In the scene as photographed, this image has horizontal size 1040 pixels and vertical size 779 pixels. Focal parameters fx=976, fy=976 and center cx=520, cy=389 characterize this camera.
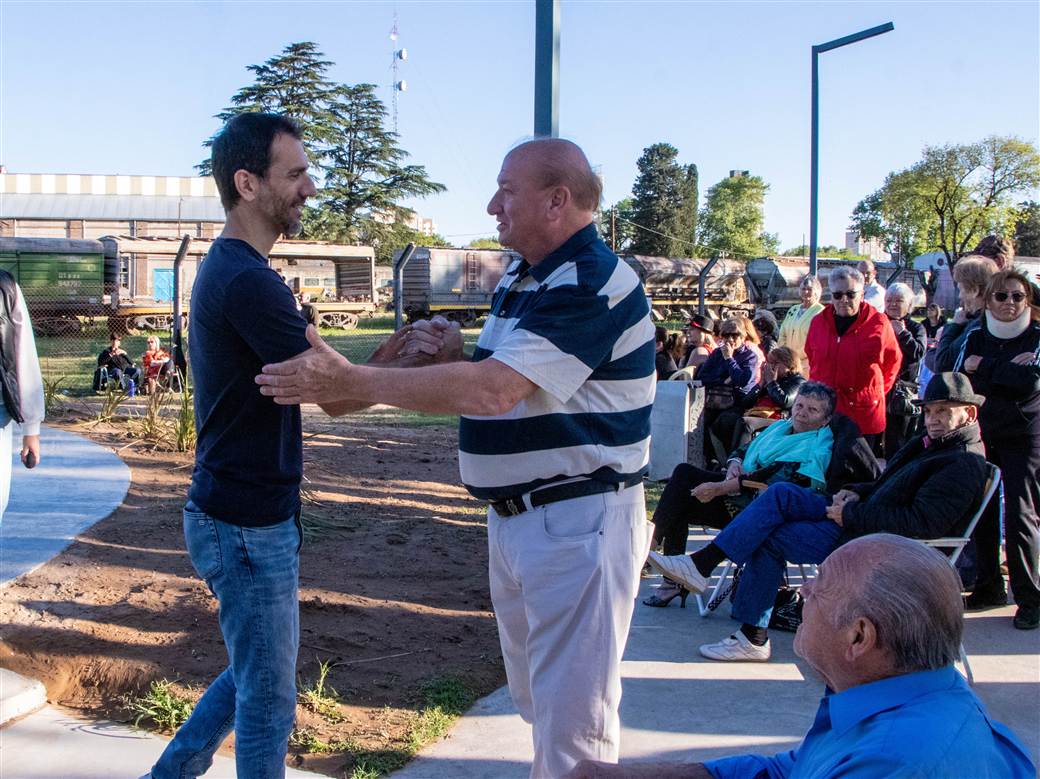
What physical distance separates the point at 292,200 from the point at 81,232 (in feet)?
219

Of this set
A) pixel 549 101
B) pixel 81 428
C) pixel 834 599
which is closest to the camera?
pixel 834 599

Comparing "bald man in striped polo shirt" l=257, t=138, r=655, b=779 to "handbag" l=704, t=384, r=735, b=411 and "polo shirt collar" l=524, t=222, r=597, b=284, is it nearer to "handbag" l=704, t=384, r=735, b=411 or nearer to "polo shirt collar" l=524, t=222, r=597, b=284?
"polo shirt collar" l=524, t=222, r=597, b=284

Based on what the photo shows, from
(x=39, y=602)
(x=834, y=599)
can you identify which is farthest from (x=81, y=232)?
(x=834, y=599)

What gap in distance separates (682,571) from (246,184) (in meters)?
3.32

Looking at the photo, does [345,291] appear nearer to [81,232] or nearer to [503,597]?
[81,232]

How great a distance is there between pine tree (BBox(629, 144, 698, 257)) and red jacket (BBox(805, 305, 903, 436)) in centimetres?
7382

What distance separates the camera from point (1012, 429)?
5500 mm

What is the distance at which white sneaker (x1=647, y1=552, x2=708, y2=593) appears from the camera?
5184 millimetres

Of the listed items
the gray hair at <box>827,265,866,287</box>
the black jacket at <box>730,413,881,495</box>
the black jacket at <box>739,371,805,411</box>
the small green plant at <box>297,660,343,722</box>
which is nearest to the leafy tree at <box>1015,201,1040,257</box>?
the black jacket at <box>739,371,805,411</box>

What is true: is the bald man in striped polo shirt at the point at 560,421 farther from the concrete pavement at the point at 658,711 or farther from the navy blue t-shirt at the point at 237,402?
the concrete pavement at the point at 658,711

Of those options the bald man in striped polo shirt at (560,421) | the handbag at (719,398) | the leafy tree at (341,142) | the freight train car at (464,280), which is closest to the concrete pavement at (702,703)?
the bald man in striped polo shirt at (560,421)

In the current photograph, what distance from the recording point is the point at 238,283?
8.38ft

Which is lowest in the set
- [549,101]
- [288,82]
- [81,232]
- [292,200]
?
[292,200]

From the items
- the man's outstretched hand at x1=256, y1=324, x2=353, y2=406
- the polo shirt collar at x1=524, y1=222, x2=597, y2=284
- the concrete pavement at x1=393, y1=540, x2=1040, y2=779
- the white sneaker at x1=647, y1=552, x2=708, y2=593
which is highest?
the polo shirt collar at x1=524, y1=222, x2=597, y2=284
